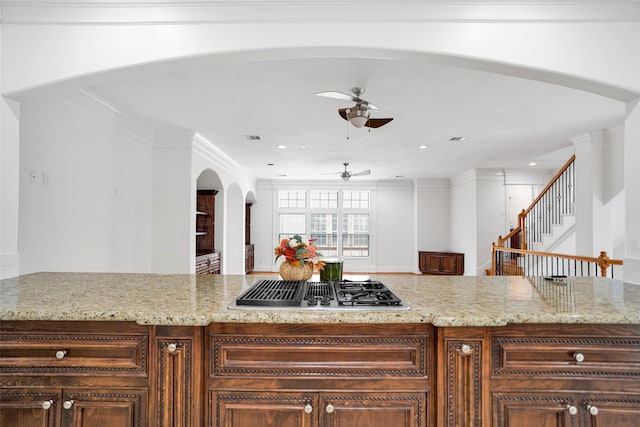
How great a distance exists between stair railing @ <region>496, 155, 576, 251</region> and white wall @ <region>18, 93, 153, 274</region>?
6671 mm

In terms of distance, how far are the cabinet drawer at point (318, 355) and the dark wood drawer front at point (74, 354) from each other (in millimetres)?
318

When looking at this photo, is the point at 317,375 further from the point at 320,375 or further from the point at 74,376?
the point at 74,376

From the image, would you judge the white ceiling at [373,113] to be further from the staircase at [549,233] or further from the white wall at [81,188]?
the staircase at [549,233]

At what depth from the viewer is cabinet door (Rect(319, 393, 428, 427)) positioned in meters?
1.40

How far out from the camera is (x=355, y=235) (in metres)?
10.6

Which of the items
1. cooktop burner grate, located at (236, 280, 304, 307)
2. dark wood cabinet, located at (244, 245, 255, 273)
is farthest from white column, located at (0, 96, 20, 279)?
dark wood cabinet, located at (244, 245, 255, 273)

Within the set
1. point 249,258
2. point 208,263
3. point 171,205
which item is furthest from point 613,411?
point 249,258

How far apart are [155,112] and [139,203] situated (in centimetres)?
134

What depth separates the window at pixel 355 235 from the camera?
1059 cm

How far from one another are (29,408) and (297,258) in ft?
4.41

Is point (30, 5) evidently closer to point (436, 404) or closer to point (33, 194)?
point (33, 194)

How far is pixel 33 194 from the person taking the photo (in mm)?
3020

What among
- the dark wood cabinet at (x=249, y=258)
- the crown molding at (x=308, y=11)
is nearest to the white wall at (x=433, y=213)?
the dark wood cabinet at (x=249, y=258)

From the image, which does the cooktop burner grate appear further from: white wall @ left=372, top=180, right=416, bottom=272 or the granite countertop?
white wall @ left=372, top=180, right=416, bottom=272
